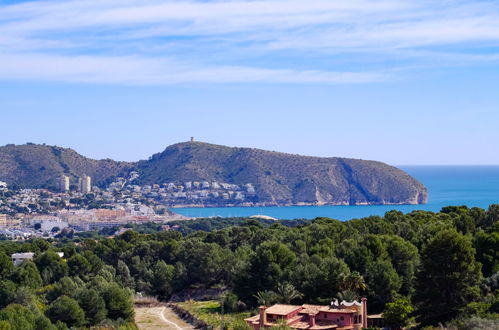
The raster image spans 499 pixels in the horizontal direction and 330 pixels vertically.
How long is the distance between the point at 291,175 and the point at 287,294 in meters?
154

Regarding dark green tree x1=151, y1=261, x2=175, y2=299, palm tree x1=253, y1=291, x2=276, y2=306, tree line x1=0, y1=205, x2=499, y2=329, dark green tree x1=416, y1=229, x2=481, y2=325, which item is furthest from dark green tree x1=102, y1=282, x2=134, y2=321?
dark green tree x1=416, y1=229, x2=481, y2=325

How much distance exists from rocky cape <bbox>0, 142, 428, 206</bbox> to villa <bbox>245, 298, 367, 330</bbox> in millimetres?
143779

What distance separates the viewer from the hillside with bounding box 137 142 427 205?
173625 millimetres

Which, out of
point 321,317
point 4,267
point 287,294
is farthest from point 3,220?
point 321,317

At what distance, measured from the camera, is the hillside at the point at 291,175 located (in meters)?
174

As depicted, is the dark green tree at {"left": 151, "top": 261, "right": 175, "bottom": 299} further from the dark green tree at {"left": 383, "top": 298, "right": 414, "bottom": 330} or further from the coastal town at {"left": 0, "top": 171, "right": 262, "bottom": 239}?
the coastal town at {"left": 0, "top": 171, "right": 262, "bottom": 239}

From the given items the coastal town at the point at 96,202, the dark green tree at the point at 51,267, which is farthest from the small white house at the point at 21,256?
the coastal town at the point at 96,202

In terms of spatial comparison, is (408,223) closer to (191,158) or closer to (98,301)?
(98,301)

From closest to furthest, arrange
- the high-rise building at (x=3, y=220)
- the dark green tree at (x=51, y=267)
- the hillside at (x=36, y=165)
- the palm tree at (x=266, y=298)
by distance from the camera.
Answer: the palm tree at (x=266, y=298) → the dark green tree at (x=51, y=267) → the high-rise building at (x=3, y=220) → the hillside at (x=36, y=165)

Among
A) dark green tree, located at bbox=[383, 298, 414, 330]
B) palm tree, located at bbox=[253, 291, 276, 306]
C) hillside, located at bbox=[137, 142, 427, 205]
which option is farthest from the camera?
hillside, located at bbox=[137, 142, 427, 205]

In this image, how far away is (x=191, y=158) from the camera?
191125mm

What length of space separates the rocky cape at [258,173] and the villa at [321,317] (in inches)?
5661

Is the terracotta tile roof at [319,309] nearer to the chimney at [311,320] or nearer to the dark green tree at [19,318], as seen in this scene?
the chimney at [311,320]

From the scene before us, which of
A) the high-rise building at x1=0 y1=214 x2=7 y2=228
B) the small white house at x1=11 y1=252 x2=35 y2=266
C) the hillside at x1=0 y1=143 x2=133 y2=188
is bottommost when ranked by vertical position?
the high-rise building at x1=0 y1=214 x2=7 y2=228
